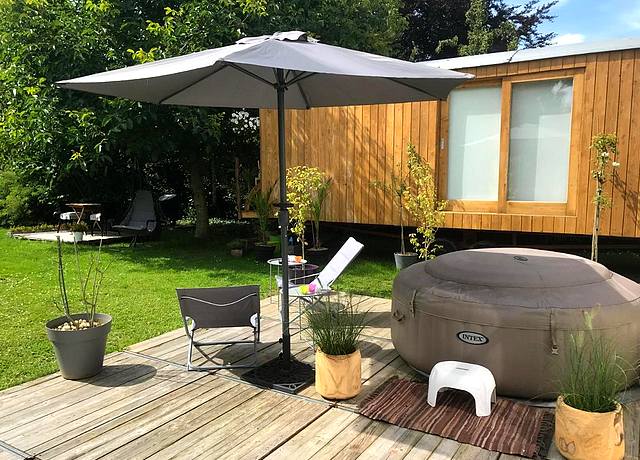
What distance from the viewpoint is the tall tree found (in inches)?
716

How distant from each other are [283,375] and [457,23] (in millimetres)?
18827

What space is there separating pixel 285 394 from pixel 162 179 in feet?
37.4

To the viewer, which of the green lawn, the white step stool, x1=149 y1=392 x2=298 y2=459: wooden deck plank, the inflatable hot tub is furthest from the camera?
the green lawn

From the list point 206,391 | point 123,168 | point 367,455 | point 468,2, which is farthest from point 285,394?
point 468,2

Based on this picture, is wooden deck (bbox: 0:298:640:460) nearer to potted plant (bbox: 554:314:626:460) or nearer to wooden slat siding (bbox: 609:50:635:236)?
potted plant (bbox: 554:314:626:460)

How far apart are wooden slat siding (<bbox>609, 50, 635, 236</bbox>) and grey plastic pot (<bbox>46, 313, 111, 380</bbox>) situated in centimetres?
549

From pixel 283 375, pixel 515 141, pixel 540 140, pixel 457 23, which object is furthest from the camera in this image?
→ pixel 457 23

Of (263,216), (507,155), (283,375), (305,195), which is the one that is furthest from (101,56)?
(283,375)

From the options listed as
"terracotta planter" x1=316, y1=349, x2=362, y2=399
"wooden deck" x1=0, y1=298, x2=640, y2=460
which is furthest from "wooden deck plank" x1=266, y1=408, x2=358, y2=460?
"terracotta planter" x1=316, y1=349, x2=362, y2=399

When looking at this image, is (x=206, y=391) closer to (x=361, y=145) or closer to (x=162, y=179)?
(x=361, y=145)

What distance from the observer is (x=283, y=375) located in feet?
11.0

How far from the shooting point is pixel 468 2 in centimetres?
1873

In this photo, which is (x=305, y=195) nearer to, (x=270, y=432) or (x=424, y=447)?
(x=270, y=432)

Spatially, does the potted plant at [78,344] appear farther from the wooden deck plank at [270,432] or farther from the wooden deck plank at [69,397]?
the wooden deck plank at [270,432]
